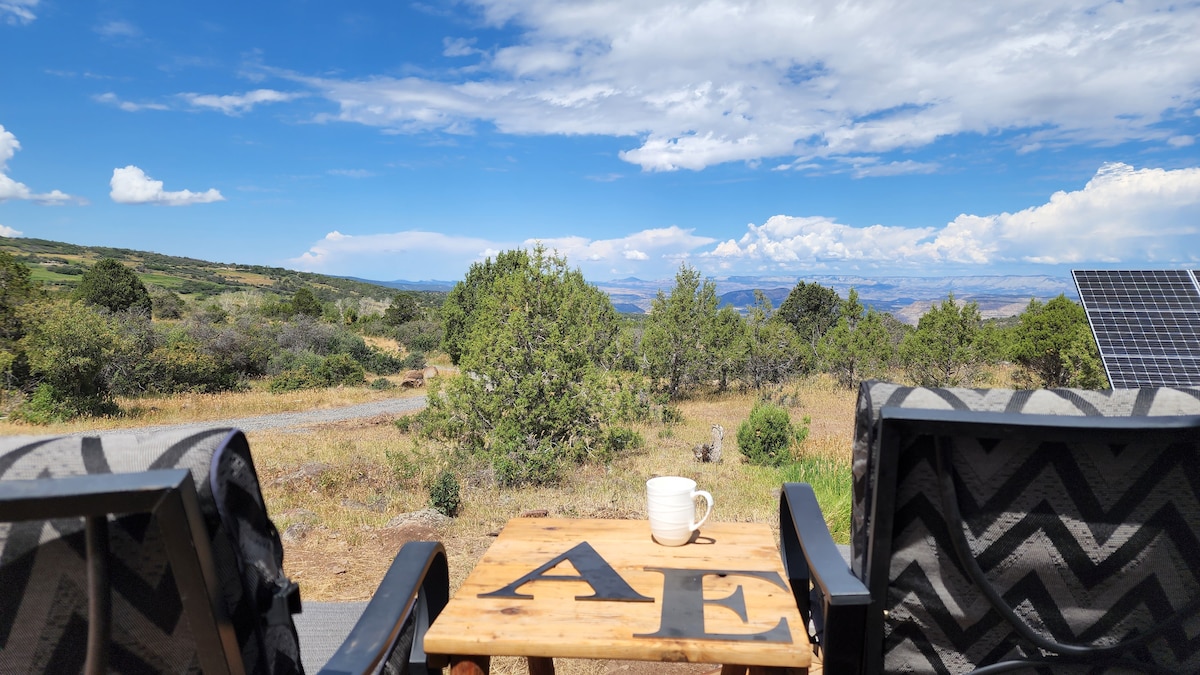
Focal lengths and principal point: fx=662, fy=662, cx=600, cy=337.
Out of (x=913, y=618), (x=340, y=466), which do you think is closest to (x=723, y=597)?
(x=913, y=618)

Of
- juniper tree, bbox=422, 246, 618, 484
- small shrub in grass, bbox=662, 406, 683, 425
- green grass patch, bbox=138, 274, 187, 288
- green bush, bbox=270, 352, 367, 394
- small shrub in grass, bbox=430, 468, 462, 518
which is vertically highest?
green grass patch, bbox=138, 274, 187, 288

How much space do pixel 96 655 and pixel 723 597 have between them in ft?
3.41

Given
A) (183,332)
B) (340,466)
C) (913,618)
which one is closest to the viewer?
(913,618)

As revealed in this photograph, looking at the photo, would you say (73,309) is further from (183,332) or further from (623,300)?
(623,300)

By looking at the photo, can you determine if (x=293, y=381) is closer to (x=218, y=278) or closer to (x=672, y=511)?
(x=672, y=511)

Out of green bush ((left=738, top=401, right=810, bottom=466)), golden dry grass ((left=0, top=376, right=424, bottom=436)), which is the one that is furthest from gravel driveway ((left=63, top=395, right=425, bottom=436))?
green bush ((left=738, top=401, right=810, bottom=466))

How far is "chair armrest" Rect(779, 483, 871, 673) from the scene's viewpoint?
46.0 inches

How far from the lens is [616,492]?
582 centimetres

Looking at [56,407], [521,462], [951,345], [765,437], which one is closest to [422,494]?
[521,462]

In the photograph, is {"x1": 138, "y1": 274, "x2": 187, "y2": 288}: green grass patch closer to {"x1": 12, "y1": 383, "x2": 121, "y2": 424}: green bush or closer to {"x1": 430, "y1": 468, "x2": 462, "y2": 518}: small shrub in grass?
{"x1": 12, "y1": 383, "x2": 121, "y2": 424}: green bush

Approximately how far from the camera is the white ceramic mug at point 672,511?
1.62 meters

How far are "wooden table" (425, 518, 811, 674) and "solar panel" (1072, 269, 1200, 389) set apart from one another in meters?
6.49

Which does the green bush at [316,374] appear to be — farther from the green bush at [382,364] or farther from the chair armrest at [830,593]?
the chair armrest at [830,593]

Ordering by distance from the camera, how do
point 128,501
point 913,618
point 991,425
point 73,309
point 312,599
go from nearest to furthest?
point 128,501 → point 991,425 → point 913,618 → point 312,599 → point 73,309
